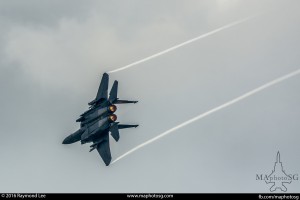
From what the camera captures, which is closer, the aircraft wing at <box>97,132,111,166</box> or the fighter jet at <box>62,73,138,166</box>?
the fighter jet at <box>62,73,138,166</box>

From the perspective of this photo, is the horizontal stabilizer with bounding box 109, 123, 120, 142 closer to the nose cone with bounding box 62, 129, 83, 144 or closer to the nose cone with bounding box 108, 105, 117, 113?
the nose cone with bounding box 108, 105, 117, 113

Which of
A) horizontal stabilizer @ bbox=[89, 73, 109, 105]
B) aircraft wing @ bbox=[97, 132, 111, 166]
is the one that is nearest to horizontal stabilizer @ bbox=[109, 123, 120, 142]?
aircraft wing @ bbox=[97, 132, 111, 166]

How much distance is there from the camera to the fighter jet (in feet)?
254

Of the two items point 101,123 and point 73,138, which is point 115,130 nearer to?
point 101,123

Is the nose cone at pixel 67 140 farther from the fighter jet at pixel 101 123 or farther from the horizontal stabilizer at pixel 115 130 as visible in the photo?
the horizontal stabilizer at pixel 115 130

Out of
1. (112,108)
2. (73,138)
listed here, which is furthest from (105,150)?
(112,108)

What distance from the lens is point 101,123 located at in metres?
79.1

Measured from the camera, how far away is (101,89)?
269 ft

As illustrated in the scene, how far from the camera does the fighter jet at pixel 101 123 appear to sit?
77375mm

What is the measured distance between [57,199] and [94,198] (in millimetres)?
3329

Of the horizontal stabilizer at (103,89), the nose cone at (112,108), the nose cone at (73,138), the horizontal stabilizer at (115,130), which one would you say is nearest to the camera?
the nose cone at (112,108)

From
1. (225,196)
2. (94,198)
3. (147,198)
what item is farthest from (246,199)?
(94,198)

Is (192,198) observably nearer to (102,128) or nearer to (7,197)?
(7,197)

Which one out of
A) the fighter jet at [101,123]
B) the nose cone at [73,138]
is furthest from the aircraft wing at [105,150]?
the nose cone at [73,138]
